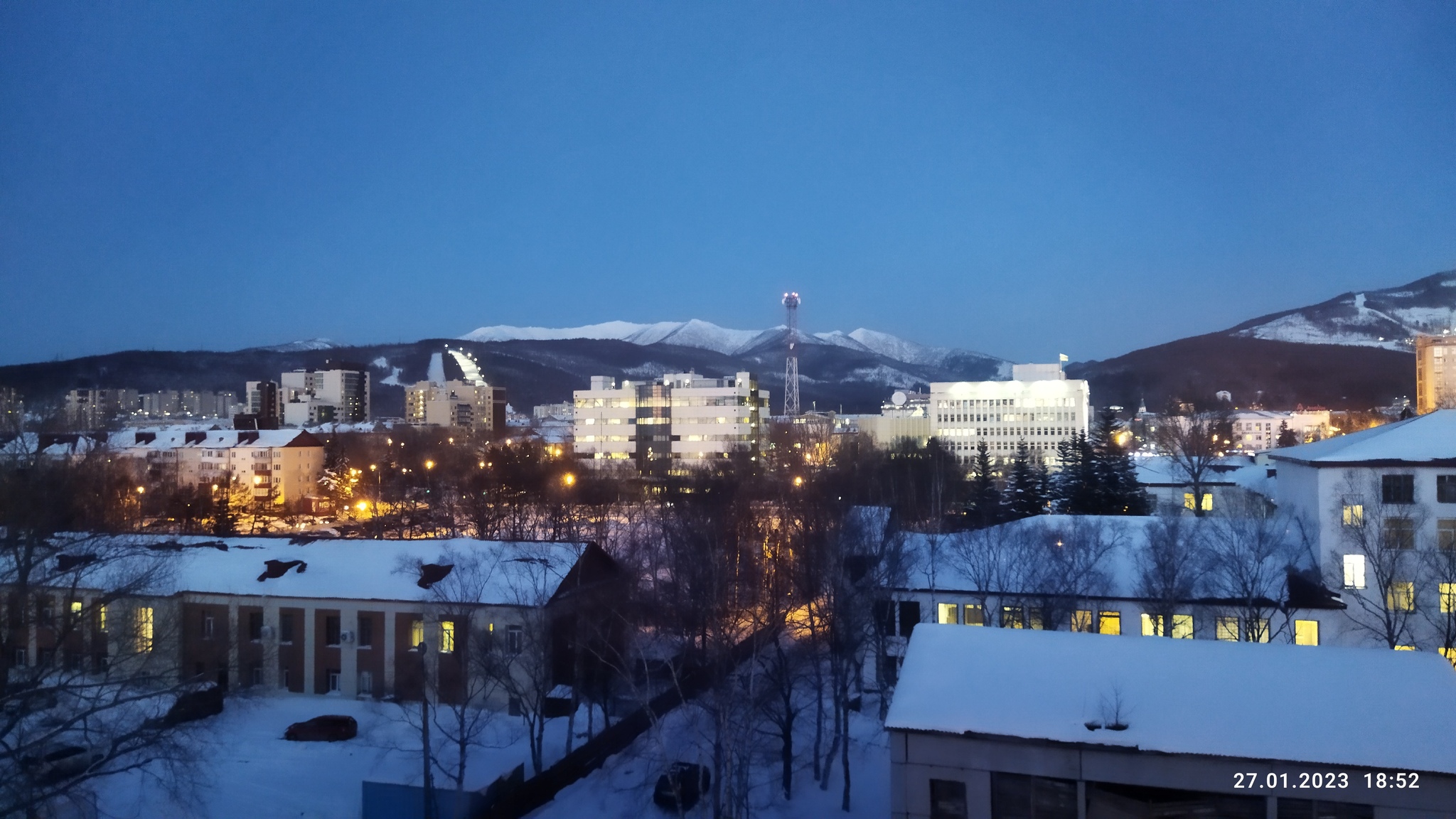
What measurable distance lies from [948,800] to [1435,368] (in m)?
113

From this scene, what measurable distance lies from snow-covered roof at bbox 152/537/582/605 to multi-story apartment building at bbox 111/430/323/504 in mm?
47352

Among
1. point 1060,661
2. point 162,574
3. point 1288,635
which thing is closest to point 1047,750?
point 1060,661

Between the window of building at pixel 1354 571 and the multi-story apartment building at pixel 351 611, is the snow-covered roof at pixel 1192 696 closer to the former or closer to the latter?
the multi-story apartment building at pixel 351 611

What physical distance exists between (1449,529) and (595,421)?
64771 millimetres

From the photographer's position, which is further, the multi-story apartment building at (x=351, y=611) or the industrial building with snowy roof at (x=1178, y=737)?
the multi-story apartment building at (x=351, y=611)

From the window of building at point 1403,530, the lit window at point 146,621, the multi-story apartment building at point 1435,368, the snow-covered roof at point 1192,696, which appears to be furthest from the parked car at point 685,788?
the multi-story apartment building at point 1435,368

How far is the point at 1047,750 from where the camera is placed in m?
9.45

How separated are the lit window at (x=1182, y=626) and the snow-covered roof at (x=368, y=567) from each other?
13.5 m

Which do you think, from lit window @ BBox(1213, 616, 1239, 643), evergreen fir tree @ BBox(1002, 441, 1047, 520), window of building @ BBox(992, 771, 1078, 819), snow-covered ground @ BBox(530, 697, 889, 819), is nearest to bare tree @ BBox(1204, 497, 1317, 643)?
lit window @ BBox(1213, 616, 1239, 643)

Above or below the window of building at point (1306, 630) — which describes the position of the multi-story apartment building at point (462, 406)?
above

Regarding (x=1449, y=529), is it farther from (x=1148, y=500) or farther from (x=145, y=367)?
(x=145, y=367)

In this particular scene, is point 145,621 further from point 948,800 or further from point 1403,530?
point 1403,530

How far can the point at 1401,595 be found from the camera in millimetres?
19516

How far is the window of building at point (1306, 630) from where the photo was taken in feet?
62.7
